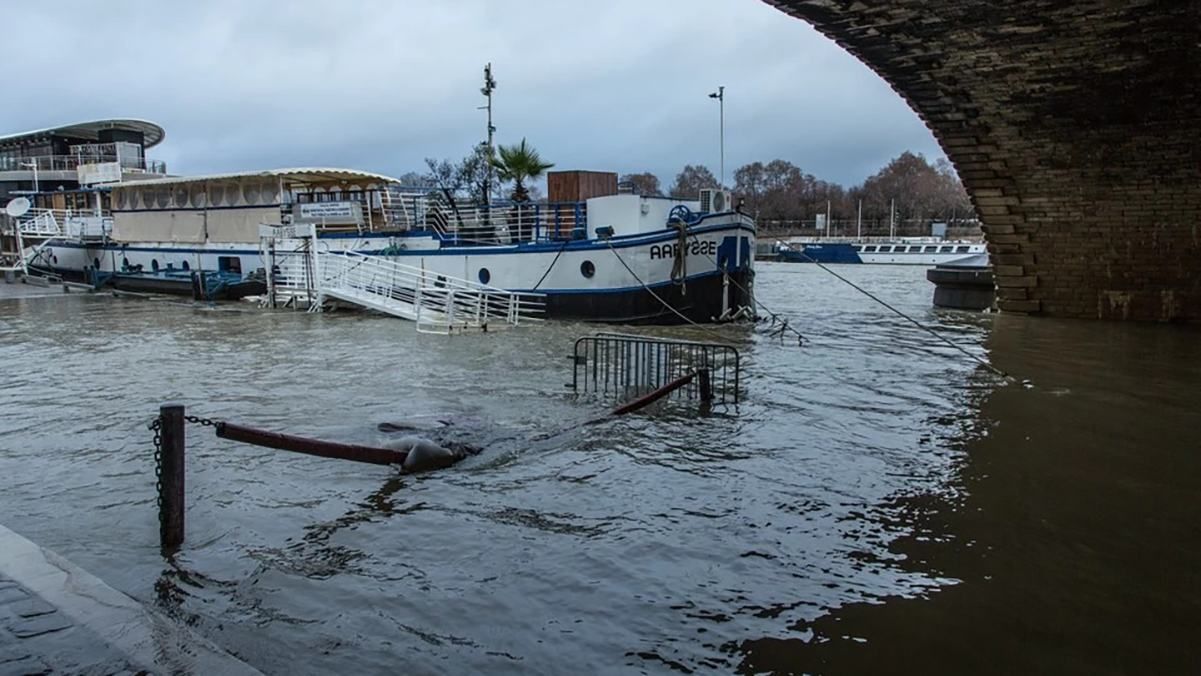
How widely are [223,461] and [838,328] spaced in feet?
51.6

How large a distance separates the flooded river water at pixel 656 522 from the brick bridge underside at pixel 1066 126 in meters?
4.33

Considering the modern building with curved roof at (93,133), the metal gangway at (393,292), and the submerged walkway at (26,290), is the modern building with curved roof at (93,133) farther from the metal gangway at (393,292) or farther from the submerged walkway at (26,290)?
the metal gangway at (393,292)

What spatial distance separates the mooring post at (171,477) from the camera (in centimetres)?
514

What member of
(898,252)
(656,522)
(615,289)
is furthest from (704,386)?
(898,252)

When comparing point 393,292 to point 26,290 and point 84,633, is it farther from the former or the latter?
point 84,633

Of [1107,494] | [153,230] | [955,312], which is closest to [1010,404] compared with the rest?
[1107,494]

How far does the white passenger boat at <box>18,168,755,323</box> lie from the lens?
64.2 feet

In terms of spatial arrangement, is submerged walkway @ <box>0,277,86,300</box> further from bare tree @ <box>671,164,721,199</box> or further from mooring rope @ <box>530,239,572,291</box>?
bare tree @ <box>671,164,721,199</box>

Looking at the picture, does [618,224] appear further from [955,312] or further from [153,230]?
[153,230]

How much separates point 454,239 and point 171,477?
18.0m

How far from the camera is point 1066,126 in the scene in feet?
45.2

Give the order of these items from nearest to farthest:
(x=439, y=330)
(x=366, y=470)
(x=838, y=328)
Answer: (x=366, y=470), (x=439, y=330), (x=838, y=328)

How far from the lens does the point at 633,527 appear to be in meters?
6.14

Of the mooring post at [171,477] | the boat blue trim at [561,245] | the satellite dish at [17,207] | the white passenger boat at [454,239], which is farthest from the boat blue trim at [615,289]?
the satellite dish at [17,207]
